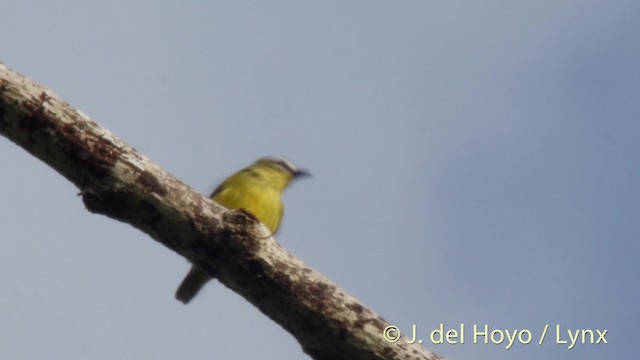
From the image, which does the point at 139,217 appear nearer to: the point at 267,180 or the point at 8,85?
the point at 8,85

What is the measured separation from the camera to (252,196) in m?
8.56

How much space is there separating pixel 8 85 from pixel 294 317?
1.67 m

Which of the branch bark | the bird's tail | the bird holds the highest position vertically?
the bird

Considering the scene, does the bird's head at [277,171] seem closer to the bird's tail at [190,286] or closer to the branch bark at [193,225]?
the bird's tail at [190,286]

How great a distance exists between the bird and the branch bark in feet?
12.4

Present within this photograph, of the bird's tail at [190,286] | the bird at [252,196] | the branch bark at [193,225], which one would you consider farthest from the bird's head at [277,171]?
the branch bark at [193,225]

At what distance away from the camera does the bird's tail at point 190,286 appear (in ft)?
26.7

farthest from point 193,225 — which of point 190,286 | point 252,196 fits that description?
point 252,196

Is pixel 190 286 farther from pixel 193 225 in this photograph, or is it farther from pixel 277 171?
pixel 193 225

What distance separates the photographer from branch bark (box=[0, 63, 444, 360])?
416cm

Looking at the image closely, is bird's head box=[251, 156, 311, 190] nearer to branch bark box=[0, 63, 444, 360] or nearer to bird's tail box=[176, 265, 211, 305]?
bird's tail box=[176, 265, 211, 305]

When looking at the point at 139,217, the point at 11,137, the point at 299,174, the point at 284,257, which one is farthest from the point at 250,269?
the point at 299,174

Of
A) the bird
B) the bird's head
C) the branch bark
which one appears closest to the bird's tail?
the bird

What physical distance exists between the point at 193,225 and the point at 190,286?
3959mm
